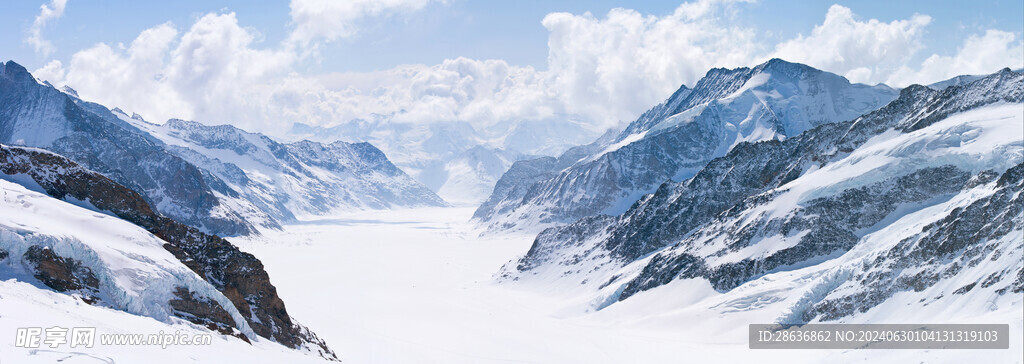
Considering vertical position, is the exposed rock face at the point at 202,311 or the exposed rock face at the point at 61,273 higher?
the exposed rock face at the point at 61,273

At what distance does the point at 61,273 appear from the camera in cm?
4728

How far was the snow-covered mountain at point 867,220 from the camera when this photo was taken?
67562 mm

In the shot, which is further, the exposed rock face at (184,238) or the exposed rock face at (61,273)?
the exposed rock face at (184,238)

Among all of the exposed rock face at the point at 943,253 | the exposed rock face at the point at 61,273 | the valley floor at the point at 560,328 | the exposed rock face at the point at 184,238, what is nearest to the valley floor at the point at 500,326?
the valley floor at the point at 560,328

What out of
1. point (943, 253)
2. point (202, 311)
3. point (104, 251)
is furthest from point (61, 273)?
point (943, 253)

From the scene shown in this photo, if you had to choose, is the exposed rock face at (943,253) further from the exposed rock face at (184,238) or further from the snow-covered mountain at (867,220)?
the exposed rock face at (184,238)

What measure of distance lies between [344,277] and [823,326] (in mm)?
151054

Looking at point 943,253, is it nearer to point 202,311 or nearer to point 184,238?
point 202,311

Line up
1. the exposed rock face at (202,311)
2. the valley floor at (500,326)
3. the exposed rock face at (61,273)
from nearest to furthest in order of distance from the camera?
the valley floor at (500,326), the exposed rock face at (61,273), the exposed rock face at (202,311)

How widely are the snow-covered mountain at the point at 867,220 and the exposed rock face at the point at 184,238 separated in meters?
61.0

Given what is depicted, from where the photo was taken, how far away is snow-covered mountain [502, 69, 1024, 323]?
67.6 meters

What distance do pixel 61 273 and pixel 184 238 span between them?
2040cm

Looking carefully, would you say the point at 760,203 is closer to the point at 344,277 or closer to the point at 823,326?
the point at 823,326

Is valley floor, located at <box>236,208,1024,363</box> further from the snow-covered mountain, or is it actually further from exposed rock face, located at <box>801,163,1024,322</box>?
exposed rock face, located at <box>801,163,1024,322</box>
